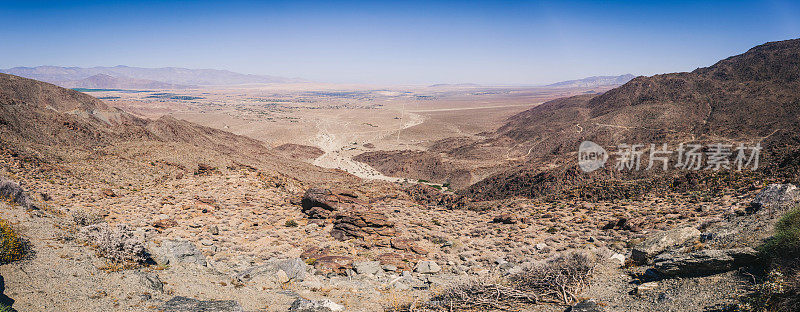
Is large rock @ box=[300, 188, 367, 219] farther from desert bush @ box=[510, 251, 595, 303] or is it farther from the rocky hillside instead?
the rocky hillside

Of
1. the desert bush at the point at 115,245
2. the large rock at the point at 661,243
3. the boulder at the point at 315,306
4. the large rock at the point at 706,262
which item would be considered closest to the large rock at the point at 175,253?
the desert bush at the point at 115,245

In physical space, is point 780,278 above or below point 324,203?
above

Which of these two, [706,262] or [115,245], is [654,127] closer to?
[706,262]

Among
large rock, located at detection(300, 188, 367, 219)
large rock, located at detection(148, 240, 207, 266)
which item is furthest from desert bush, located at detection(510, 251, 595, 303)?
large rock, located at detection(148, 240, 207, 266)

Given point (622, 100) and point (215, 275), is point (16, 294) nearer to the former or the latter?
point (215, 275)

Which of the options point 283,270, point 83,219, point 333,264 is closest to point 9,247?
point 83,219

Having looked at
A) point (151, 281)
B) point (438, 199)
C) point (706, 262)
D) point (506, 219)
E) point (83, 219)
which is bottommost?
point (438, 199)
